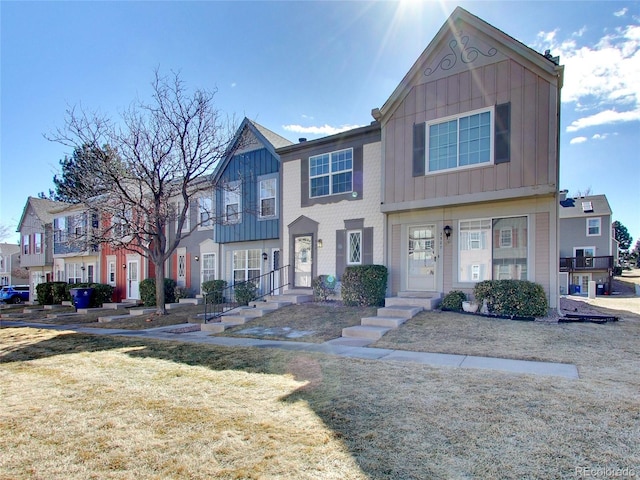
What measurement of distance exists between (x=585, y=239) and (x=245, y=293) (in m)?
31.0

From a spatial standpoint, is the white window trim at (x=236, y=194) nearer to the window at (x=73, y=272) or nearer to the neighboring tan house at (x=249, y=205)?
the neighboring tan house at (x=249, y=205)

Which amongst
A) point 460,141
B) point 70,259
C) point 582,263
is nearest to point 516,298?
point 460,141

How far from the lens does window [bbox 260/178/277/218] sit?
15953 mm

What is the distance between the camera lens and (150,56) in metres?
13.9

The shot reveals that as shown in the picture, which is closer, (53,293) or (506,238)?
(506,238)

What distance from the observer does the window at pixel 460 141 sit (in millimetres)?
10348

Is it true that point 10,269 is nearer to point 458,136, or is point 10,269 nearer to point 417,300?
point 417,300

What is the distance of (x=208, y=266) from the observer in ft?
60.7

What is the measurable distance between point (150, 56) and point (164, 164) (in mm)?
3961

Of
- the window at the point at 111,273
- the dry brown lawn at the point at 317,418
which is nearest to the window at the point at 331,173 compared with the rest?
the dry brown lawn at the point at 317,418

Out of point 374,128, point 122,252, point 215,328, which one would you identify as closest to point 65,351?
point 215,328

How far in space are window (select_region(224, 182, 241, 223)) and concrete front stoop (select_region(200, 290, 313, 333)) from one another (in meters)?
4.69

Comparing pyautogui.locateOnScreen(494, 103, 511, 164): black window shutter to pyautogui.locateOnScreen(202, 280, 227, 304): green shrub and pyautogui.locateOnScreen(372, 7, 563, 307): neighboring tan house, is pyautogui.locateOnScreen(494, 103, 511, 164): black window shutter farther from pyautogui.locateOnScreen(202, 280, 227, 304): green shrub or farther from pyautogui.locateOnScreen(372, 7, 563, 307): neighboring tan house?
pyautogui.locateOnScreen(202, 280, 227, 304): green shrub

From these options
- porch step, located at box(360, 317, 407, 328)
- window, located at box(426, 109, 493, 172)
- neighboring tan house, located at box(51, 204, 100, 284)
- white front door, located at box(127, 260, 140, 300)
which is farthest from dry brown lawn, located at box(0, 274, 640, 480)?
neighboring tan house, located at box(51, 204, 100, 284)
